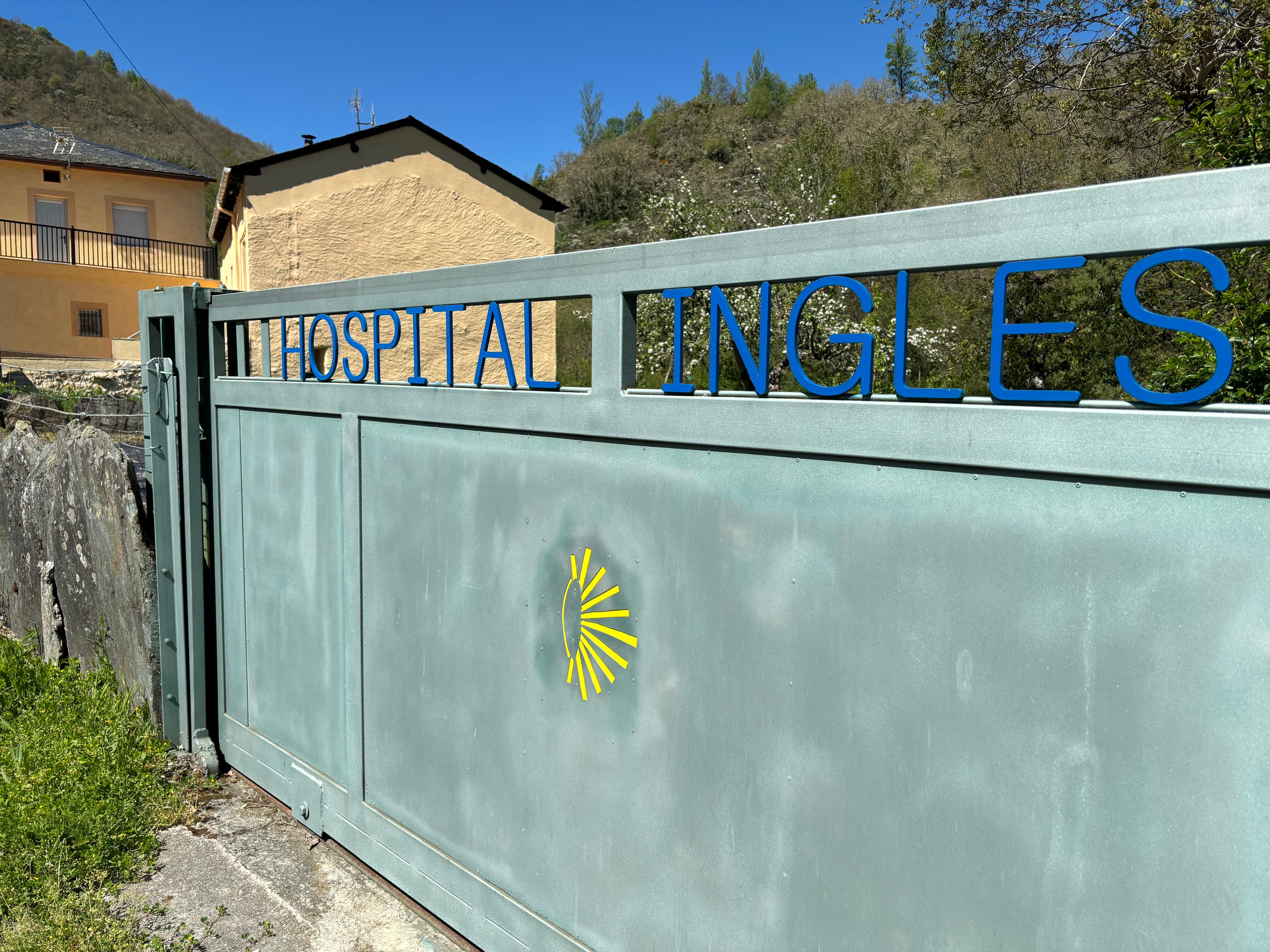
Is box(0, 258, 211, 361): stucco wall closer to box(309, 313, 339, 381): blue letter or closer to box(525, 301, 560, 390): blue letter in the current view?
box(309, 313, 339, 381): blue letter

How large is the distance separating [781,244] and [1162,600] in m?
1.28

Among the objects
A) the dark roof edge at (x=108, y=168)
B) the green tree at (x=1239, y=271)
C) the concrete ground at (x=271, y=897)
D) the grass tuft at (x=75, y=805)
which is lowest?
the concrete ground at (x=271, y=897)

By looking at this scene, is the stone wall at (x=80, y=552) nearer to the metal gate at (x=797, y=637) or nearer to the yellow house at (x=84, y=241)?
the metal gate at (x=797, y=637)

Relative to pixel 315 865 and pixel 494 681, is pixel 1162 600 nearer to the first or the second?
pixel 494 681

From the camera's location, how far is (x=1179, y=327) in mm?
1769

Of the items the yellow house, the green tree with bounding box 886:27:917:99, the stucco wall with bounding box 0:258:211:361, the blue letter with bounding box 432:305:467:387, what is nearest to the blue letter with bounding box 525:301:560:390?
the blue letter with bounding box 432:305:467:387

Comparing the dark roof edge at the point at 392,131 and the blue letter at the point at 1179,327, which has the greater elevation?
the dark roof edge at the point at 392,131

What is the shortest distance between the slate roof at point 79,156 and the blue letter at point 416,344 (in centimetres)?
2639

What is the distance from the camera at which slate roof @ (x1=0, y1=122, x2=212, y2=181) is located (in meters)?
26.1

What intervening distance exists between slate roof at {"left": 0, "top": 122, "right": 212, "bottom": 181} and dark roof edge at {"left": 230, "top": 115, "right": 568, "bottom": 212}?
14.4m

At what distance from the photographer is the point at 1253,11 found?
A: 9.20m

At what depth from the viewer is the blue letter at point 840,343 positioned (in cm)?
224

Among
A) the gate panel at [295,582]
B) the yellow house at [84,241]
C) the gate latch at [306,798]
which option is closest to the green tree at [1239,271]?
the gate panel at [295,582]

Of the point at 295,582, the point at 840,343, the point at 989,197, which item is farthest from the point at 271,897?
the point at 989,197
